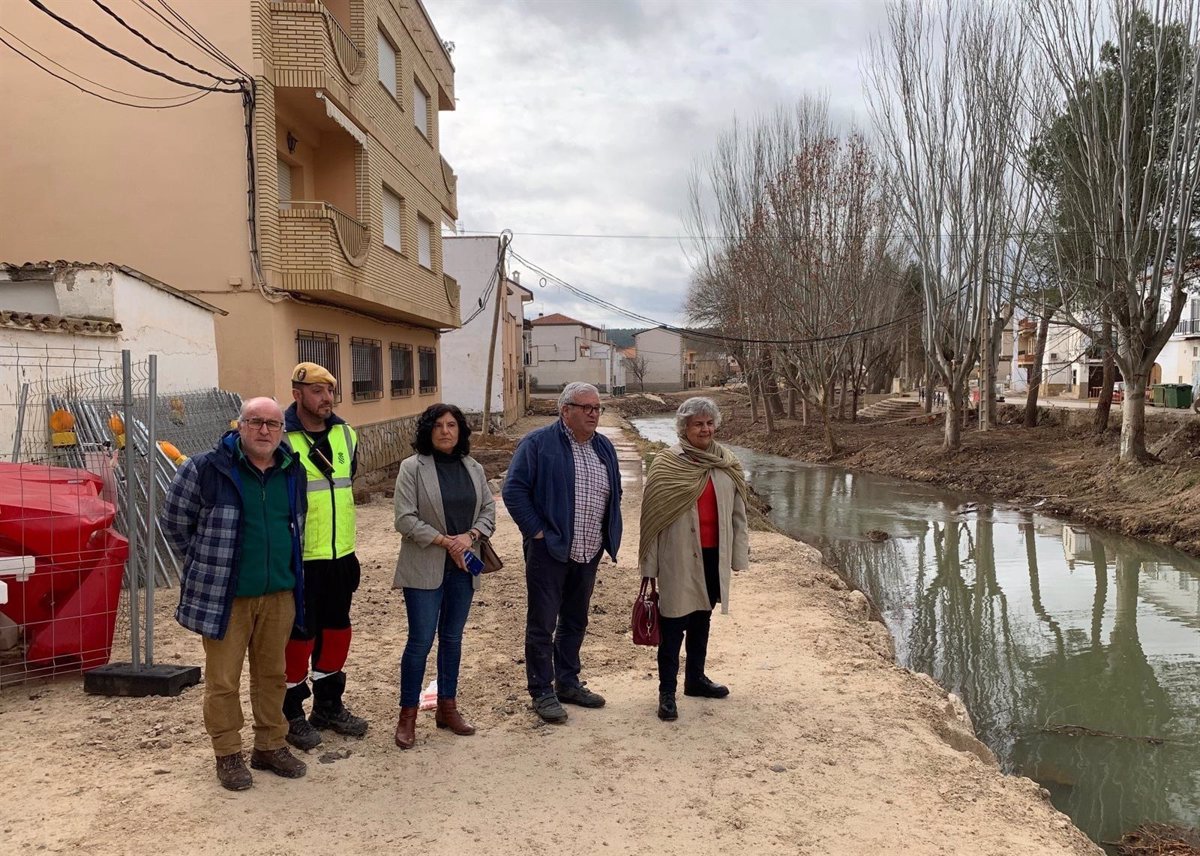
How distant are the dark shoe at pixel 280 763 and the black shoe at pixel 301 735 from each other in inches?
9.0

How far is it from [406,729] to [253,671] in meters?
0.81

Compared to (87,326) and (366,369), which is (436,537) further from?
(366,369)

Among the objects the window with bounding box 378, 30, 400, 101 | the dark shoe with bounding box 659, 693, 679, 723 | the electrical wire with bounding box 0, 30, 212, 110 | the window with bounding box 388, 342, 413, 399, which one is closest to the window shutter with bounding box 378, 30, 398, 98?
the window with bounding box 378, 30, 400, 101

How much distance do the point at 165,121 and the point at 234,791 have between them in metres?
10.5

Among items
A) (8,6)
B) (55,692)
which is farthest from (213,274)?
(55,692)

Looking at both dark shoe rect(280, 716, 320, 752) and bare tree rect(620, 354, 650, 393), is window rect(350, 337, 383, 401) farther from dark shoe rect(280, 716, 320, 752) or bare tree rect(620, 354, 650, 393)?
bare tree rect(620, 354, 650, 393)

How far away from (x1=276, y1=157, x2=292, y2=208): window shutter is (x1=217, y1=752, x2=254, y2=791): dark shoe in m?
10.8

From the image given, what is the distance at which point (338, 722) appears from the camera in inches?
158

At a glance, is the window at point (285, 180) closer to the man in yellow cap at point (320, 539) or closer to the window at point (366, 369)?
the window at point (366, 369)

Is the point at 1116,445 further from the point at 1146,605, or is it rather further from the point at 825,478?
the point at 1146,605

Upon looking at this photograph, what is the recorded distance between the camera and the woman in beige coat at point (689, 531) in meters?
4.26

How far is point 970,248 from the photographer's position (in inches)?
843

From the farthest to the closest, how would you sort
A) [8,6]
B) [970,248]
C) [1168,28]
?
[970,248]
[1168,28]
[8,6]

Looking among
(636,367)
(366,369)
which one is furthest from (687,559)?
(636,367)
